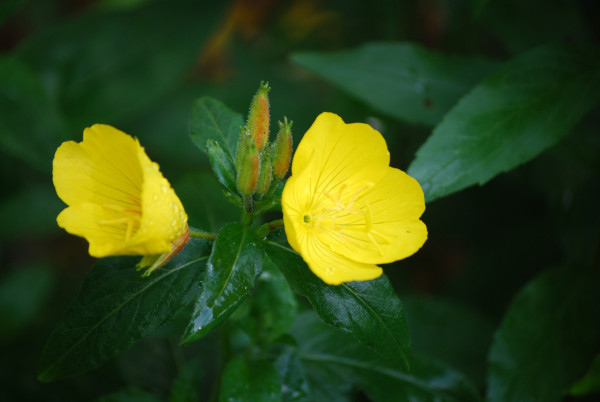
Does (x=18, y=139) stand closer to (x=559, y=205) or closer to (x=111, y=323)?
(x=111, y=323)

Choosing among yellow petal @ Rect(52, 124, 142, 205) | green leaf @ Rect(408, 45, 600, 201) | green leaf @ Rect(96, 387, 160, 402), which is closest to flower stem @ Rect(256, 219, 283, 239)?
yellow petal @ Rect(52, 124, 142, 205)

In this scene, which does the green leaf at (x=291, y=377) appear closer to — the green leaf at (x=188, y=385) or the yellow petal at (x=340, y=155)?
the green leaf at (x=188, y=385)

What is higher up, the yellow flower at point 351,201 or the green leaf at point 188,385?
the yellow flower at point 351,201

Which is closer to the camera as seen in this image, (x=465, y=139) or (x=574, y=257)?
(x=465, y=139)

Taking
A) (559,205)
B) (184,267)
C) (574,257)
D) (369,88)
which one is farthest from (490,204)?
(184,267)

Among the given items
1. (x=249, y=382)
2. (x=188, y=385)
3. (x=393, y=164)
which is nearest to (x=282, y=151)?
(x=249, y=382)

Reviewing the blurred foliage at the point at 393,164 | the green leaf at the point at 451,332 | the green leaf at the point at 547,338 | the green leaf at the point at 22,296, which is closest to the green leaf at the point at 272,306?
the blurred foliage at the point at 393,164
